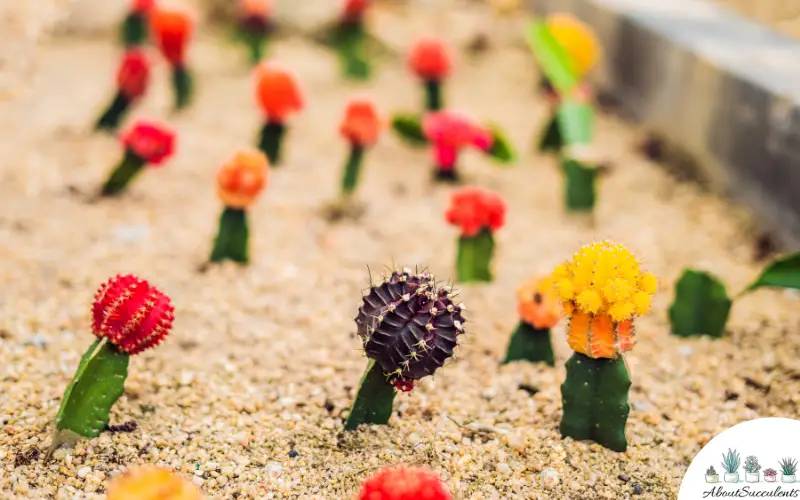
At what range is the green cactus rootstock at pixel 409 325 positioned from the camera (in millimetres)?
1571

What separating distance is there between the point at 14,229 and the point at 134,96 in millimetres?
868

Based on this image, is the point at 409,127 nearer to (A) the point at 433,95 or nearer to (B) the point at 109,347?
(A) the point at 433,95

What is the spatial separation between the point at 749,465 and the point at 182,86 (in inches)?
121

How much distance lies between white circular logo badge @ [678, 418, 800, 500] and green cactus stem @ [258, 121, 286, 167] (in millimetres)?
2254

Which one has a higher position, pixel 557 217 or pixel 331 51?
pixel 331 51

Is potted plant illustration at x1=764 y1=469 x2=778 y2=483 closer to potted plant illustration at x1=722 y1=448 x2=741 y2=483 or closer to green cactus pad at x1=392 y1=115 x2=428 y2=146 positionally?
potted plant illustration at x1=722 y1=448 x2=741 y2=483

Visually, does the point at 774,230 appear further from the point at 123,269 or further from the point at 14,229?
the point at 14,229

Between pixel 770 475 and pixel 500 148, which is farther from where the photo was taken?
pixel 500 148

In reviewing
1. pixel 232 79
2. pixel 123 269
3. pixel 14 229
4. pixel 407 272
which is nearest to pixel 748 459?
pixel 407 272

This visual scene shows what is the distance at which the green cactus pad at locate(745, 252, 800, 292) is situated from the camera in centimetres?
213

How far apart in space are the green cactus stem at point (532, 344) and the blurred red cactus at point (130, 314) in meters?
0.90

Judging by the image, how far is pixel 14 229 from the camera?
274 cm

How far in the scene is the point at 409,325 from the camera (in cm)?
157

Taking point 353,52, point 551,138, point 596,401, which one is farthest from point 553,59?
point 596,401
